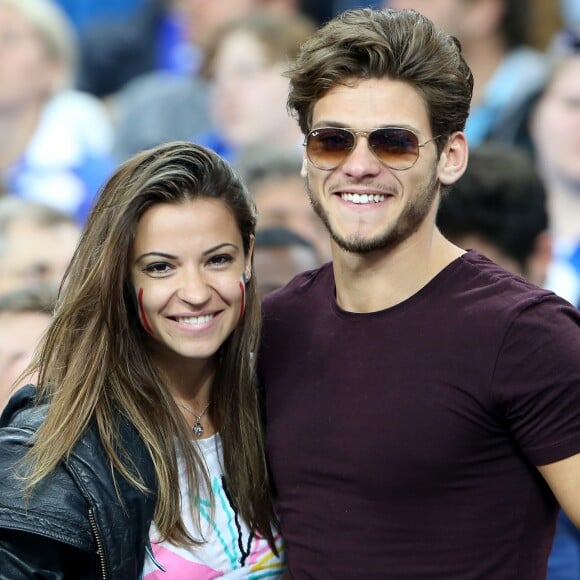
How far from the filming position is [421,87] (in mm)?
2785

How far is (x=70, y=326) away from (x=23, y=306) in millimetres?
1173

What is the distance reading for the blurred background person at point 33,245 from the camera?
517cm

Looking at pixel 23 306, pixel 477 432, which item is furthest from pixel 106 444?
pixel 23 306

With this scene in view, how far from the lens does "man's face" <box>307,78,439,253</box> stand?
109 inches

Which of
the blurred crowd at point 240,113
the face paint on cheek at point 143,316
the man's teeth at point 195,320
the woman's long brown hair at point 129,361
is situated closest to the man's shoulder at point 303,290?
the woman's long brown hair at point 129,361

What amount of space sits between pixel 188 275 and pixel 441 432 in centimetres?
74

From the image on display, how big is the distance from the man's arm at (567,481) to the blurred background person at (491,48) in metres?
4.01

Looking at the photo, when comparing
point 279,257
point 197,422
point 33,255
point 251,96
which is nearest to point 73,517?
point 197,422

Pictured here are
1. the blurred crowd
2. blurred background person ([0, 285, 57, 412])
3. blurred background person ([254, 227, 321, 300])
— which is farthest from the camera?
the blurred crowd

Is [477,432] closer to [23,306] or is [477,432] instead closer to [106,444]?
[106,444]

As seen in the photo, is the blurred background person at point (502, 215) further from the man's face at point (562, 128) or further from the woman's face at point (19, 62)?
the woman's face at point (19, 62)

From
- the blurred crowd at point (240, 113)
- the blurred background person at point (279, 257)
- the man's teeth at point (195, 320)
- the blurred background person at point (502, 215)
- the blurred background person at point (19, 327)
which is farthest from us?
the blurred crowd at point (240, 113)

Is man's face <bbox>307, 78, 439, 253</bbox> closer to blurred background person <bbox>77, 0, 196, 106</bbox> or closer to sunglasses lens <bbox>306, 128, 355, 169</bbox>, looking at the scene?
sunglasses lens <bbox>306, 128, 355, 169</bbox>

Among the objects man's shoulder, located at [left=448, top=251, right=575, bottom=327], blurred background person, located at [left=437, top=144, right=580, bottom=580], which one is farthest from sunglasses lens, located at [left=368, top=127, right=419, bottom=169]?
blurred background person, located at [left=437, top=144, right=580, bottom=580]
